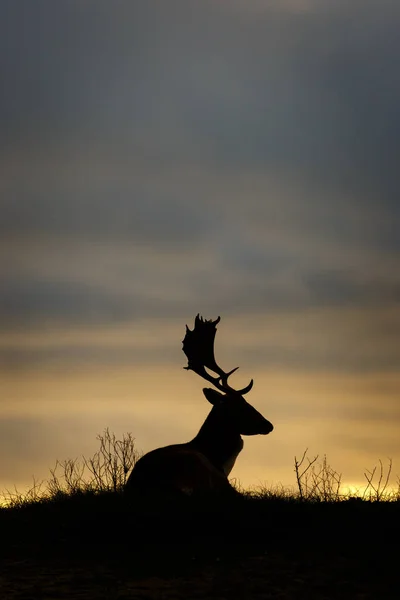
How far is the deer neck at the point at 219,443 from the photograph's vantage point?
49.6 feet

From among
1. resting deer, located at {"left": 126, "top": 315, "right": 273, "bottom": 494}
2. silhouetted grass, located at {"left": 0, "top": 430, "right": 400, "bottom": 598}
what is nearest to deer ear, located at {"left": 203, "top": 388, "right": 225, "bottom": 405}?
resting deer, located at {"left": 126, "top": 315, "right": 273, "bottom": 494}

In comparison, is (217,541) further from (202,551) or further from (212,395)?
(212,395)

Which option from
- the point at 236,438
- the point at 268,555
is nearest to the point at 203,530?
the point at 268,555

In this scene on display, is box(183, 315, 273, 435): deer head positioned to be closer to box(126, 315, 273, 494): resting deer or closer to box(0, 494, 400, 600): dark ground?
box(126, 315, 273, 494): resting deer

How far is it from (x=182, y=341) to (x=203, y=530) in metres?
5.98

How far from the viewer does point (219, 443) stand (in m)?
15.2

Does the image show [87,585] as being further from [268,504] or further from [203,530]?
[268,504]

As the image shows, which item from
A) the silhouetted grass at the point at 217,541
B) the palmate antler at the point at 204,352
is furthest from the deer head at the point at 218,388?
the silhouetted grass at the point at 217,541

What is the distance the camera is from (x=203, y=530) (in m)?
11.3

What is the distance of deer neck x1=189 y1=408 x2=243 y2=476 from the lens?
1512 cm

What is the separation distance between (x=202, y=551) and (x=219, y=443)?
4.48 m

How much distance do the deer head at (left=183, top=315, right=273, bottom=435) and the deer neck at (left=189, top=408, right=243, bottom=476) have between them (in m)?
0.12

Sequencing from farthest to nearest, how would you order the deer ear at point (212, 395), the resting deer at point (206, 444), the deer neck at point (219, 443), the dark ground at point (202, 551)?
the deer ear at point (212, 395) → the deer neck at point (219, 443) → the resting deer at point (206, 444) → the dark ground at point (202, 551)

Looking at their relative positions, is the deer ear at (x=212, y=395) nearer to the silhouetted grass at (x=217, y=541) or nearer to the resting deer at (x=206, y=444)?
the resting deer at (x=206, y=444)
